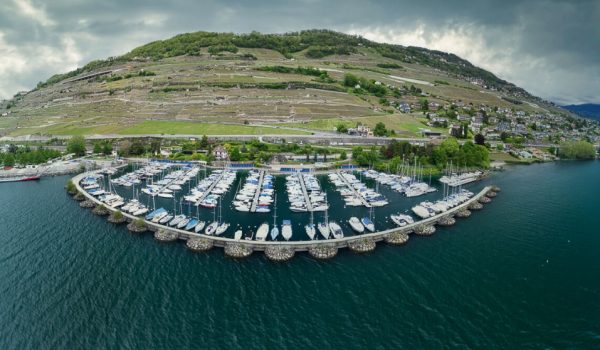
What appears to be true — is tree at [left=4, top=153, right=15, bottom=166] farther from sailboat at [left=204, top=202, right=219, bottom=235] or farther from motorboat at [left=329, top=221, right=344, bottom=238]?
motorboat at [left=329, top=221, right=344, bottom=238]

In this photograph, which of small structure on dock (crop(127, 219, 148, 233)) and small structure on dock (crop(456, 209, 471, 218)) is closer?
small structure on dock (crop(127, 219, 148, 233))

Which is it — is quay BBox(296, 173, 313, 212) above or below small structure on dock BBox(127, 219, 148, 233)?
above

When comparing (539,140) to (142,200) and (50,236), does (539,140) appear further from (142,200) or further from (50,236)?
(50,236)

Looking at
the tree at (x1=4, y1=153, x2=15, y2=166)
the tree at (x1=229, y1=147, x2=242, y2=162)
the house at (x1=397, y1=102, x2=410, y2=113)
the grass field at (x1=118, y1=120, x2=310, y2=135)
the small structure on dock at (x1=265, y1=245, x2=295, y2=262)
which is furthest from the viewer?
the house at (x1=397, y1=102, x2=410, y2=113)

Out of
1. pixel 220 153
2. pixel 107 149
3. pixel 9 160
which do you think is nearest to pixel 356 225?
pixel 220 153

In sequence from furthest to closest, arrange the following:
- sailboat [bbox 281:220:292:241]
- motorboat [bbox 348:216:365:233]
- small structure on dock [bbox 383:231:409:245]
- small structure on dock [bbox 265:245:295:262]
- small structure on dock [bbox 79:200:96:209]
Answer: small structure on dock [bbox 79:200:96:209], motorboat [bbox 348:216:365:233], sailboat [bbox 281:220:292:241], small structure on dock [bbox 383:231:409:245], small structure on dock [bbox 265:245:295:262]

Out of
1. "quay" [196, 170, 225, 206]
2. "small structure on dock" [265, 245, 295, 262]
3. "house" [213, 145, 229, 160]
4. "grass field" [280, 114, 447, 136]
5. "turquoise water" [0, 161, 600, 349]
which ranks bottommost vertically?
"turquoise water" [0, 161, 600, 349]

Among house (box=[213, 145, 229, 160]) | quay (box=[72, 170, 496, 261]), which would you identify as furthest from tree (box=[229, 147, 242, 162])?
quay (box=[72, 170, 496, 261])
